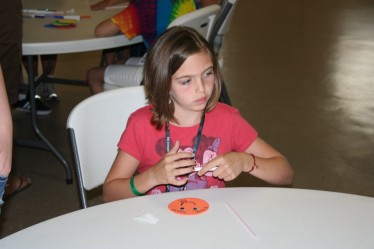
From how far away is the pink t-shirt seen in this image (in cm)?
162

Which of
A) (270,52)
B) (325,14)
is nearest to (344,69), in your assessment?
(270,52)

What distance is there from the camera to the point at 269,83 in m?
4.68

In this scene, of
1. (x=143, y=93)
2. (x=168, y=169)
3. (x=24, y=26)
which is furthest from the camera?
(x=24, y=26)

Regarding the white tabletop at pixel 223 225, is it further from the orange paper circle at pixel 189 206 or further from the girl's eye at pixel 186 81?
the girl's eye at pixel 186 81

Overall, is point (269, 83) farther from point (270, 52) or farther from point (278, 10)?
point (278, 10)

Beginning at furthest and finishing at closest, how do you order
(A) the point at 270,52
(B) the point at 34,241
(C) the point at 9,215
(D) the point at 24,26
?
(A) the point at 270,52, (D) the point at 24,26, (C) the point at 9,215, (B) the point at 34,241

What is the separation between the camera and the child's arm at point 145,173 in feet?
4.30

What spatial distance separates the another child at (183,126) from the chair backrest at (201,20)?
0.84m

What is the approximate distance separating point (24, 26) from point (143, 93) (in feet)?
4.55

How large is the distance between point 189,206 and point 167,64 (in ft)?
1.70

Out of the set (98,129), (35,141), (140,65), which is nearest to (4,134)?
(98,129)

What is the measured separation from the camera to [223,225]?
1.10 metres

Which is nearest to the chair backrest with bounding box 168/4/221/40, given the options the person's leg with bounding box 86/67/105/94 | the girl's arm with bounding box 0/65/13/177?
the person's leg with bounding box 86/67/105/94

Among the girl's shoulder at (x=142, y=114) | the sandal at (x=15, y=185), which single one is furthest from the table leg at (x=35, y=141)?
the girl's shoulder at (x=142, y=114)
